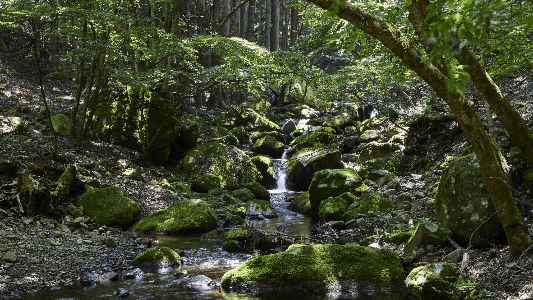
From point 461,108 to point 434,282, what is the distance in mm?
2250

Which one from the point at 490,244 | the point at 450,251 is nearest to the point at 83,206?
the point at 450,251

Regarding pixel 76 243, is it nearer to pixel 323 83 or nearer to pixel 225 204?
pixel 225 204

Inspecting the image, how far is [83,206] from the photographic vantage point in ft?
24.7

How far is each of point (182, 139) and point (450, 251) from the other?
10791 mm

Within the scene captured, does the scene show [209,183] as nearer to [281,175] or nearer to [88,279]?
[281,175]

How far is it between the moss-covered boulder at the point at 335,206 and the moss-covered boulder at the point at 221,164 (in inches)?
165

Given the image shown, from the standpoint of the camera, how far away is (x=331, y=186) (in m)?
10.3

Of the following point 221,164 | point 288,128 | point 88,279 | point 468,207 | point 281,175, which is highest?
point 288,128

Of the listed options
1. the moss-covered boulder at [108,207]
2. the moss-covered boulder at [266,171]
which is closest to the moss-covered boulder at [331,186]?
the moss-covered boulder at [266,171]

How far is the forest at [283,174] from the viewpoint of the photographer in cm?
381

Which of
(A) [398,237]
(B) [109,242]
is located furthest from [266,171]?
(B) [109,242]

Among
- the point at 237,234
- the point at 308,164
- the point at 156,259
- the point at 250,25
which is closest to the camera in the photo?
the point at 156,259

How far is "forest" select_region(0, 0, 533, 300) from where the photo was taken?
12.5ft

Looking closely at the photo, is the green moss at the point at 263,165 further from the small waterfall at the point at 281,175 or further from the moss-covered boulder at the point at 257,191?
the moss-covered boulder at the point at 257,191
